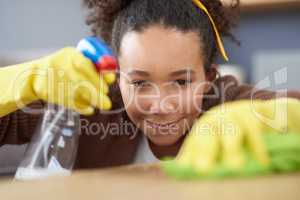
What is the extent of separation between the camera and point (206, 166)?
31cm

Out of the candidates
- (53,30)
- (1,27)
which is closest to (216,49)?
(53,30)

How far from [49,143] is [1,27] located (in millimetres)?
1539

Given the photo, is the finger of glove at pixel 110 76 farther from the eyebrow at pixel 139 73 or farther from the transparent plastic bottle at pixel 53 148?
the eyebrow at pixel 139 73

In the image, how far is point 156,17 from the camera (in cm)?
66

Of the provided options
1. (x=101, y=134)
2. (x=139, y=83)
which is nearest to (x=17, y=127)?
(x=101, y=134)

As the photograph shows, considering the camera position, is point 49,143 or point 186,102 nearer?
point 49,143

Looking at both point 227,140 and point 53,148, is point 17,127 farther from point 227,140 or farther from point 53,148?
point 227,140

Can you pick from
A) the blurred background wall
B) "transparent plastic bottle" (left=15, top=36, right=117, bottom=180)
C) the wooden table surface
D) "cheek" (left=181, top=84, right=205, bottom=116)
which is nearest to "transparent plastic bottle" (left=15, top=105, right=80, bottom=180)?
"transparent plastic bottle" (left=15, top=36, right=117, bottom=180)

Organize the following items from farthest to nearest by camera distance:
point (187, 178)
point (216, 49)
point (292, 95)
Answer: point (216, 49) → point (292, 95) → point (187, 178)

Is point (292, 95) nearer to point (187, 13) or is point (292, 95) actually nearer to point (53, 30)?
point (187, 13)

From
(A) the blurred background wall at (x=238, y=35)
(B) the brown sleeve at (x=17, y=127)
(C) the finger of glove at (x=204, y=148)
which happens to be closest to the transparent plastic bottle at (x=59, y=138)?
(C) the finger of glove at (x=204, y=148)

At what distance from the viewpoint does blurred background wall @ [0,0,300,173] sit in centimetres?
161

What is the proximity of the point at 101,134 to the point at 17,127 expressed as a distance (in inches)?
5.8

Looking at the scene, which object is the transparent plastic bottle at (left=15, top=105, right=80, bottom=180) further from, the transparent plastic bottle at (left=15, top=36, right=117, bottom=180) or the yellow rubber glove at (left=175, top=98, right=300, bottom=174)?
the yellow rubber glove at (left=175, top=98, right=300, bottom=174)
